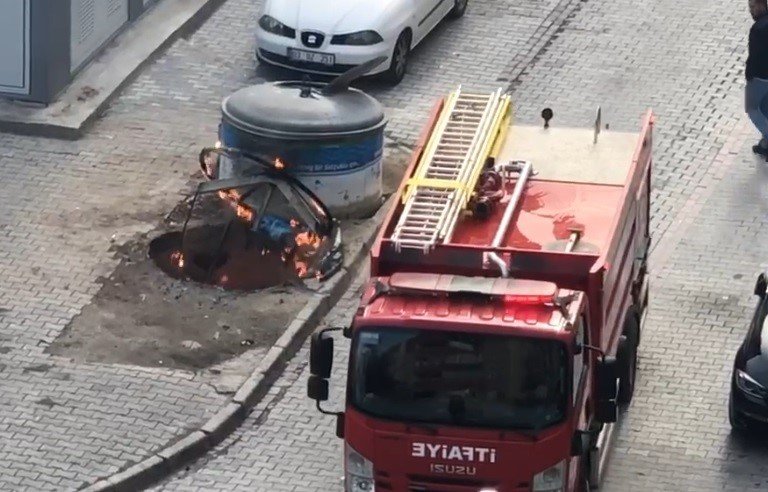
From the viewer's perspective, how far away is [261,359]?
17.3 m

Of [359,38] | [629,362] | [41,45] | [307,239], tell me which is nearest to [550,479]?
[629,362]

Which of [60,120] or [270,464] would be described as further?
[60,120]

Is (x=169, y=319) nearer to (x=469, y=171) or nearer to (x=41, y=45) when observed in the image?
(x=469, y=171)

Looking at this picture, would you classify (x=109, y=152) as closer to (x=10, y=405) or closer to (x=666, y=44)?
(x=10, y=405)

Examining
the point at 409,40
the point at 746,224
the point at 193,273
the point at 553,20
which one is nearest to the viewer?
the point at 193,273

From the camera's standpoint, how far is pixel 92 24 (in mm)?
22969

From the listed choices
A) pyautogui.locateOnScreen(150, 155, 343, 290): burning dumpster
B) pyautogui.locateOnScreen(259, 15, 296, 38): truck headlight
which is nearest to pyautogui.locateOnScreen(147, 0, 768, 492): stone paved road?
pyautogui.locateOnScreen(150, 155, 343, 290): burning dumpster

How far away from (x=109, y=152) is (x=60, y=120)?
30.9 inches

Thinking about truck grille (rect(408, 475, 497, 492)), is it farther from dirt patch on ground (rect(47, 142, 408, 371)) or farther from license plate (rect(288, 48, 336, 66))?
license plate (rect(288, 48, 336, 66))

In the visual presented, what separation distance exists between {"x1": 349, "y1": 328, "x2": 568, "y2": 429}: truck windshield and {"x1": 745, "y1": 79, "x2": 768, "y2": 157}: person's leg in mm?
9266

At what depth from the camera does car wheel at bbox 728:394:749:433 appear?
16.0 m

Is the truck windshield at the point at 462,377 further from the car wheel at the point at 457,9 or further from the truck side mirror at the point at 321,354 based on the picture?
the car wheel at the point at 457,9

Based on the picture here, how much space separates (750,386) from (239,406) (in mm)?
4214

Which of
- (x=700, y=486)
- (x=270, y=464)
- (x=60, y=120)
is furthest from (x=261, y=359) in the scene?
(x=60, y=120)
